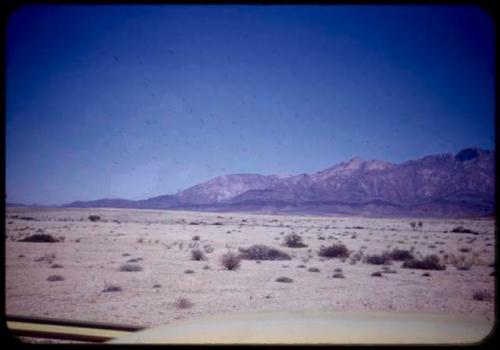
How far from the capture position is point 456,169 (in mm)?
151000

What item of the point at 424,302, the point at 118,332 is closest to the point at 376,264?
the point at 424,302

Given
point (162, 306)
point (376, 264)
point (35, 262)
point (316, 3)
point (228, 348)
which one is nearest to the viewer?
point (228, 348)

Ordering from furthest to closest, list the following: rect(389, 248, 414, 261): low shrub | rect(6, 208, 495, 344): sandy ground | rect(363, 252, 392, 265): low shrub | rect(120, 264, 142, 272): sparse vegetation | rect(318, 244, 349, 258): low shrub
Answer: rect(318, 244, 349, 258): low shrub, rect(389, 248, 414, 261): low shrub, rect(363, 252, 392, 265): low shrub, rect(120, 264, 142, 272): sparse vegetation, rect(6, 208, 495, 344): sandy ground

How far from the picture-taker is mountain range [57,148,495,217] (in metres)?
118

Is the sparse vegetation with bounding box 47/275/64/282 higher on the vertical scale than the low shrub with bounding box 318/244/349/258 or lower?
higher

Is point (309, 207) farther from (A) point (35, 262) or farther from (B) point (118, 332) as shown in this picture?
(B) point (118, 332)

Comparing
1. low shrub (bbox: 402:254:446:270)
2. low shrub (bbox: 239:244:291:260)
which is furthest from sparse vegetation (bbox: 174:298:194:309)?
low shrub (bbox: 402:254:446:270)

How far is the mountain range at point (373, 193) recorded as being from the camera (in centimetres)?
11806

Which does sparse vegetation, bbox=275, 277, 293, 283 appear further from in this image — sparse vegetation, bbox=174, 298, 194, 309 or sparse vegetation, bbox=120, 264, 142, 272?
sparse vegetation, bbox=120, 264, 142, 272

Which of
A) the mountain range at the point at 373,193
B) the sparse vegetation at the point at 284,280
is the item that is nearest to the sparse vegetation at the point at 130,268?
the sparse vegetation at the point at 284,280

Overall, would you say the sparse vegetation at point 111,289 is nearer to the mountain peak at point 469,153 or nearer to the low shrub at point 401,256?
the low shrub at point 401,256

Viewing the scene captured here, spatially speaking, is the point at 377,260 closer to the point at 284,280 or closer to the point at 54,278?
the point at 284,280

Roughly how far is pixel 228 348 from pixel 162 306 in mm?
8320

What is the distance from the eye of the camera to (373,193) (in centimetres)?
14350
